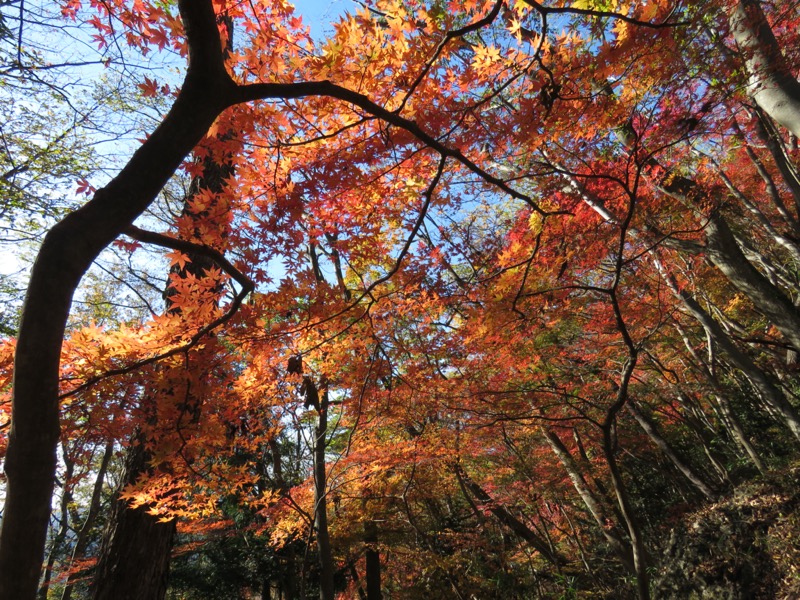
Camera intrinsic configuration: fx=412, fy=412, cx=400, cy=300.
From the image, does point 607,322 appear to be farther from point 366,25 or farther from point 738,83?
point 366,25

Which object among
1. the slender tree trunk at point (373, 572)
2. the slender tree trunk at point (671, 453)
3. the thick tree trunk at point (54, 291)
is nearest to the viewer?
the thick tree trunk at point (54, 291)

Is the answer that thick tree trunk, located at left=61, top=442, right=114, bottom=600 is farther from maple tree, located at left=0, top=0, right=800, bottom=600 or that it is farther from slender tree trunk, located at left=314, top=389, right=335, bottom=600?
slender tree trunk, located at left=314, top=389, right=335, bottom=600

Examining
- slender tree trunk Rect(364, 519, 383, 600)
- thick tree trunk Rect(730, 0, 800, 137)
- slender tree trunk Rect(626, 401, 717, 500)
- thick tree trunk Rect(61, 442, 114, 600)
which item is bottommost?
slender tree trunk Rect(364, 519, 383, 600)

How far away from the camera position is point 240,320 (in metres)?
3.59

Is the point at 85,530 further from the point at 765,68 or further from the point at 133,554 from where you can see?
the point at 765,68


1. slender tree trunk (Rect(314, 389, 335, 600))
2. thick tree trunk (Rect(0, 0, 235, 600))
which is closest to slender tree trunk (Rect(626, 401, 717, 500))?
slender tree trunk (Rect(314, 389, 335, 600))

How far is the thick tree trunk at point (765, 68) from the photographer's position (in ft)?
13.3

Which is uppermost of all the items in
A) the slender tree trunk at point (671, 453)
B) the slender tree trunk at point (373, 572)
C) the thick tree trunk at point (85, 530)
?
the thick tree trunk at point (85, 530)

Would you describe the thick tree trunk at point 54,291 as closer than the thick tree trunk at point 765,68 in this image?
Yes

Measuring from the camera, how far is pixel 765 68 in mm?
4133

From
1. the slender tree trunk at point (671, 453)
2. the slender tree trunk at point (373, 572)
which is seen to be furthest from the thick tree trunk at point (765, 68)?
the slender tree trunk at point (373, 572)

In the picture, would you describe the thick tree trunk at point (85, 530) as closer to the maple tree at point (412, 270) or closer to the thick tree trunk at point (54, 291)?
the maple tree at point (412, 270)

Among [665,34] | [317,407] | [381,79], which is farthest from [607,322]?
[381,79]

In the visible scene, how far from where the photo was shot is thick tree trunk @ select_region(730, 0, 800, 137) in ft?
13.3
